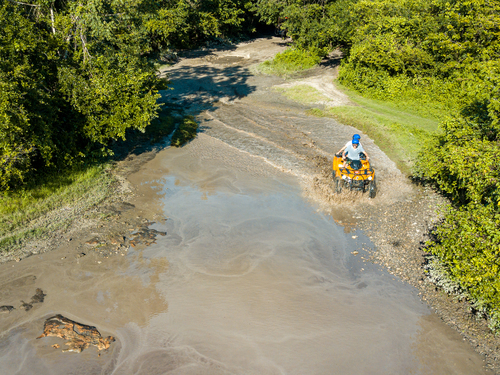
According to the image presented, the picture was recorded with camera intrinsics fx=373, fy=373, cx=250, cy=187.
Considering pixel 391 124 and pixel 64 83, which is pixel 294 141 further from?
pixel 64 83

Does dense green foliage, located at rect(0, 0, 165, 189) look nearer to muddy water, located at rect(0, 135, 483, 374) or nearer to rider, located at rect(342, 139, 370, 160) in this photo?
muddy water, located at rect(0, 135, 483, 374)

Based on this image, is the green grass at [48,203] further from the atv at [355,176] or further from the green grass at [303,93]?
the green grass at [303,93]

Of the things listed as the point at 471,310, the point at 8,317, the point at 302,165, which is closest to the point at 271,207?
the point at 302,165

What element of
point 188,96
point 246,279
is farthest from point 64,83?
point 188,96

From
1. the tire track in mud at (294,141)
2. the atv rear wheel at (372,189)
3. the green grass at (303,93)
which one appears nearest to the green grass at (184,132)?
the tire track in mud at (294,141)

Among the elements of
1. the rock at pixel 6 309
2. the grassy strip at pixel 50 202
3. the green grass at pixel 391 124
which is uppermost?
the green grass at pixel 391 124

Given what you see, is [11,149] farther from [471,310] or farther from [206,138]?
[471,310]
